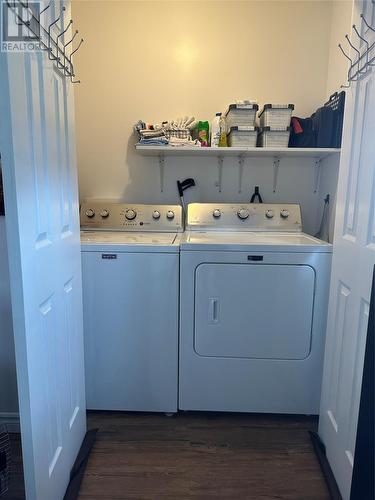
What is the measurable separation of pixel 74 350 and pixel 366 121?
→ 148cm

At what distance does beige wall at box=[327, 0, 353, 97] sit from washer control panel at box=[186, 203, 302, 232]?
32.5 inches

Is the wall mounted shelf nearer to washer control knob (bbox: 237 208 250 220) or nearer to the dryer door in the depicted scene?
washer control knob (bbox: 237 208 250 220)

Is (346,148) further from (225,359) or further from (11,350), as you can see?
(11,350)

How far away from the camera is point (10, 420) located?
1.67m

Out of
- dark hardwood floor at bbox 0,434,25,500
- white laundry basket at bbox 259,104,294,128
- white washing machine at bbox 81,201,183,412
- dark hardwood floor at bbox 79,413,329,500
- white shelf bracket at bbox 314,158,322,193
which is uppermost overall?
white laundry basket at bbox 259,104,294,128

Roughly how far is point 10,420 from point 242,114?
213cm

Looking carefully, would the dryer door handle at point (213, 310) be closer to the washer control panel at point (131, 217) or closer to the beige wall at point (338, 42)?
the washer control panel at point (131, 217)

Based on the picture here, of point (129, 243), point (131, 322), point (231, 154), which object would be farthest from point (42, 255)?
point (231, 154)

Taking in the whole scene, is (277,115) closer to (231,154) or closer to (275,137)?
(275,137)

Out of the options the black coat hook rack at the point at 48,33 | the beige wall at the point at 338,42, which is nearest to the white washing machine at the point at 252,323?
the black coat hook rack at the point at 48,33

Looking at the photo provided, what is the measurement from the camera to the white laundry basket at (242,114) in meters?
2.02

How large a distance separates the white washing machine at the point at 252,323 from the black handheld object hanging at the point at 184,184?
0.63 m

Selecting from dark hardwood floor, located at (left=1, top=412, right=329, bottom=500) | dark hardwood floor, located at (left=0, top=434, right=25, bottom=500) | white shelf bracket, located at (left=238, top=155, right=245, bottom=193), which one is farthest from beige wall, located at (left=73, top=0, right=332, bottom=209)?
dark hardwood floor, located at (left=0, top=434, right=25, bottom=500)

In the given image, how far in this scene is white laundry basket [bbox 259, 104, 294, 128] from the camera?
2.02 m
